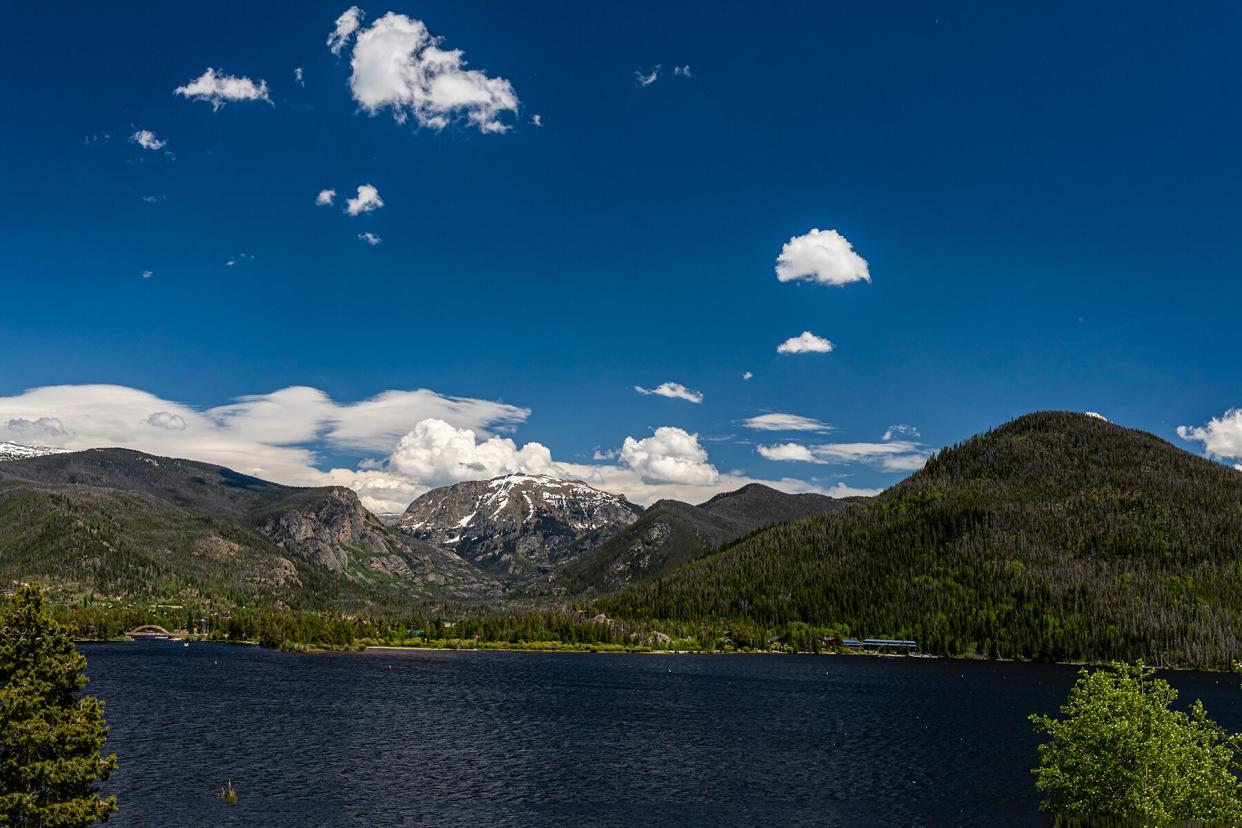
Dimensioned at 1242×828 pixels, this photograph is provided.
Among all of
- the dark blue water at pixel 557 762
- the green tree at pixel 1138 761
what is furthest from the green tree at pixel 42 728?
the green tree at pixel 1138 761

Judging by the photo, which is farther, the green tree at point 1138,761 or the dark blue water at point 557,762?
the dark blue water at point 557,762

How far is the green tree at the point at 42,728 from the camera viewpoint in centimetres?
5050

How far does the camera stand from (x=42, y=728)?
5100 centimetres

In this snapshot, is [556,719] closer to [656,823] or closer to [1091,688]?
[656,823]

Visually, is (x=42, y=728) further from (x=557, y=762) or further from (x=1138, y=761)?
(x=557, y=762)

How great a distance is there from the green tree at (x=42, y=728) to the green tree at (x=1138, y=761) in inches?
2916

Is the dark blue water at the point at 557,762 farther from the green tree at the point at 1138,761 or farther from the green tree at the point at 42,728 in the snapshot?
the green tree at the point at 42,728

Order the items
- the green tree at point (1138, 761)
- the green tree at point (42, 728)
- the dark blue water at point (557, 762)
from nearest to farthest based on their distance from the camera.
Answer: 1. the green tree at point (42, 728)
2. the green tree at point (1138, 761)
3. the dark blue water at point (557, 762)

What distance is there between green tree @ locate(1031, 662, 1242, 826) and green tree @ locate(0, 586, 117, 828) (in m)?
74.1

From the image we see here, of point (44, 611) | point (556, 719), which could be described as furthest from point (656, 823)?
point (556, 719)

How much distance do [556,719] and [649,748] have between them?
3457cm

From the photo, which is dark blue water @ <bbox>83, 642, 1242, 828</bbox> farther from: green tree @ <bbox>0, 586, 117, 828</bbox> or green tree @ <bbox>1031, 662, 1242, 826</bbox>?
green tree @ <bbox>0, 586, 117, 828</bbox>

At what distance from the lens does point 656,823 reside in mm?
90375

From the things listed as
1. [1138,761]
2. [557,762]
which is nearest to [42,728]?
[1138,761]
